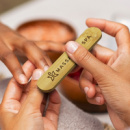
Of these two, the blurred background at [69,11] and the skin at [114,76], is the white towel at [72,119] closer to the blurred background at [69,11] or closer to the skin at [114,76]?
the skin at [114,76]

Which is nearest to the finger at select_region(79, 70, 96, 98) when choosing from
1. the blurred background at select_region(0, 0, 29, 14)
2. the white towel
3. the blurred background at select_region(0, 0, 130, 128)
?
the white towel

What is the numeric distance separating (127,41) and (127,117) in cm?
13

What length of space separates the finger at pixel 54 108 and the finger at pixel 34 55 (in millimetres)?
53

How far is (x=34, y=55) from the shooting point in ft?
1.45

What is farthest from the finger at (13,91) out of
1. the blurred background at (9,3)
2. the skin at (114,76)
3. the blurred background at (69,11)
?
the blurred background at (9,3)

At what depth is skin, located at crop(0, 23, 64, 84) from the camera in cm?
41

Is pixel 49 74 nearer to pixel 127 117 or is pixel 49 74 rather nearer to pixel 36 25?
pixel 127 117

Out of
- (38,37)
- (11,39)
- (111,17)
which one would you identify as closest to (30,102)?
(11,39)

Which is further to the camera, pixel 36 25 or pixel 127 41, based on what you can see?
pixel 36 25

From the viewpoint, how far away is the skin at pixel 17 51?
1.36 feet

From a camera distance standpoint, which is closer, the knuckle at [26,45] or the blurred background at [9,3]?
the knuckle at [26,45]

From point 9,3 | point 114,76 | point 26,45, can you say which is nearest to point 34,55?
point 26,45

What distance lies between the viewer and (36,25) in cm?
71

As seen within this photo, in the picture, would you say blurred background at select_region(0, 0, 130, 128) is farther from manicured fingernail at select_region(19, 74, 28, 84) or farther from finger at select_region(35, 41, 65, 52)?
manicured fingernail at select_region(19, 74, 28, 84)
